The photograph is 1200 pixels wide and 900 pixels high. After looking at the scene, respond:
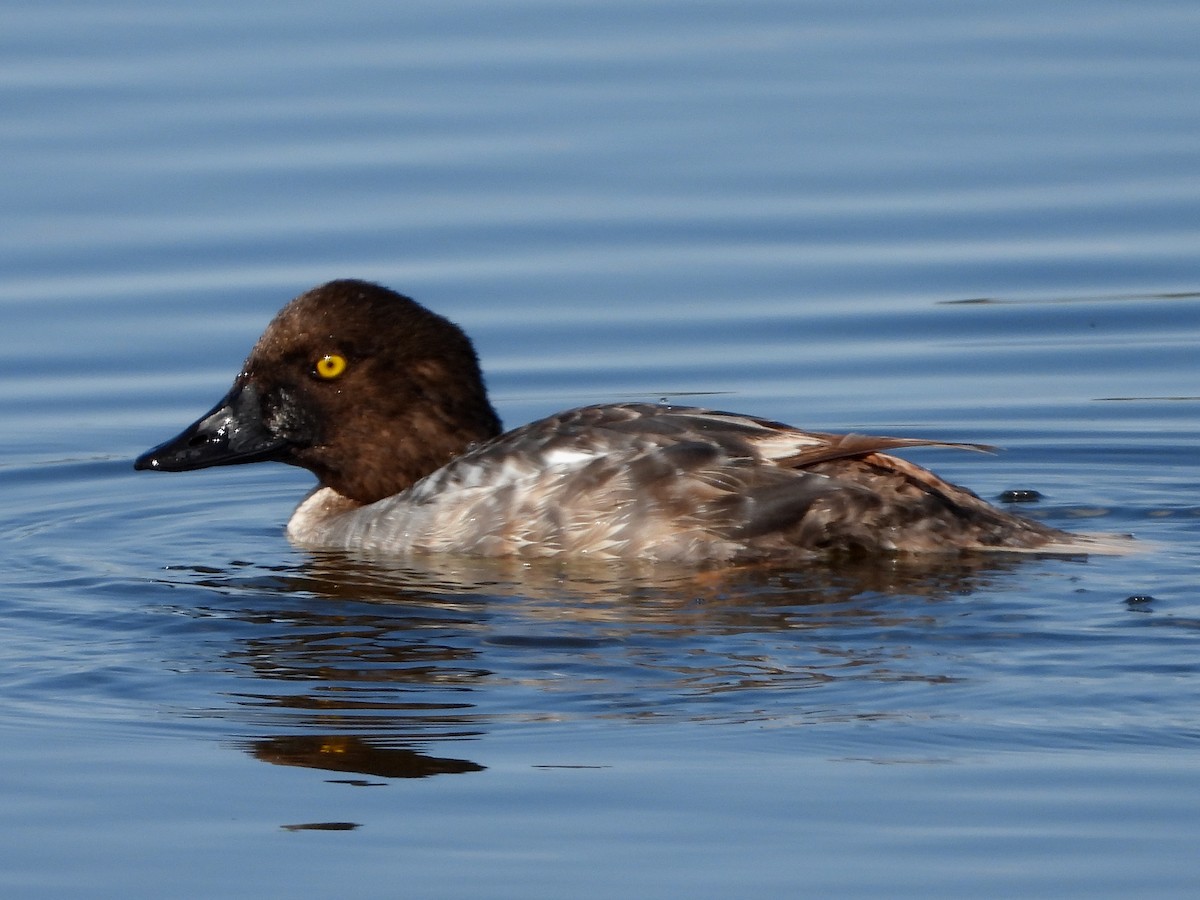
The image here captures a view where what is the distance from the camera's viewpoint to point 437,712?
24.9ft

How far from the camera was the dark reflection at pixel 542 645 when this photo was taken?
294 inches

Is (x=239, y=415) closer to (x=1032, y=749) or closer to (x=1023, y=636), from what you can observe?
(x=1023, y=636)

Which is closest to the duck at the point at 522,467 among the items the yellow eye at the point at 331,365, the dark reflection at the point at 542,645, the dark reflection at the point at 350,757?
the yellow eye at the point at 331,365

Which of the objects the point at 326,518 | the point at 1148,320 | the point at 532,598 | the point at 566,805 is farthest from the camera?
the point at 1148,320

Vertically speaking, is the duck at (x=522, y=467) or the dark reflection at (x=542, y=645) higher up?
the duck at (x=522, y=467)

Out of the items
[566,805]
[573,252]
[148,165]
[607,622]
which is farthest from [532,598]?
[148,165]

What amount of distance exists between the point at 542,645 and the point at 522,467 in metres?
1.35

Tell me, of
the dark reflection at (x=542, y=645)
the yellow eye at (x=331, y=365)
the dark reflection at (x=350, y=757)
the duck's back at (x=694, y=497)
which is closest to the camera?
the dark reflection at (x=350, y=757)

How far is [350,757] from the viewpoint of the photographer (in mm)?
7281

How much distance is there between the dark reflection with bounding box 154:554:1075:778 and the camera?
24.5ft

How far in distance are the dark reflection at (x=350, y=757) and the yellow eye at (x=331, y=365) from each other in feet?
10.2

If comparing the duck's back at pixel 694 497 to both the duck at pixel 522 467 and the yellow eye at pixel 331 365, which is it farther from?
the yellow eye at pixel 331 365

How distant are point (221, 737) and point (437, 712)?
26.9 inches

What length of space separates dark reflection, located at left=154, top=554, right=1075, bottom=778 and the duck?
0.42 feet
